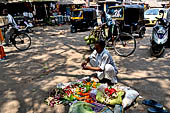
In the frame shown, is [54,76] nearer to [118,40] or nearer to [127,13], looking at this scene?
[118,40]

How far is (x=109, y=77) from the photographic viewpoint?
3.47m

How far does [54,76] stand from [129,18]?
6255 millimetres

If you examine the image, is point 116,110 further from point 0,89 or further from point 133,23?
point 133,23

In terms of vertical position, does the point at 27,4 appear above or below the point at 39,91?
above


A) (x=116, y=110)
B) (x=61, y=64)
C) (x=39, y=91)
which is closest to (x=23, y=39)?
(x=61, y=64)

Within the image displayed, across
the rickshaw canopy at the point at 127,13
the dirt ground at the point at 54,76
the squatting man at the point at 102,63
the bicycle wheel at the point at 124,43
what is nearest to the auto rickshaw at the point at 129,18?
the rickshaw canopy at the point at 127,13

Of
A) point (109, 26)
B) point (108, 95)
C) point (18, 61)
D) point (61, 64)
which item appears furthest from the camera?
point (109, 26)

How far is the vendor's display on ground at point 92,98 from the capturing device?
2.57m

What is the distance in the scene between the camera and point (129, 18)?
8.81 meters

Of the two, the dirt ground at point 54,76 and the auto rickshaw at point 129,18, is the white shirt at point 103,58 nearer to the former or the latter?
the dirt ground at point 54,76

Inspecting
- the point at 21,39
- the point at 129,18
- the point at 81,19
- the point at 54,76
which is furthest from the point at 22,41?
the point at 129,18

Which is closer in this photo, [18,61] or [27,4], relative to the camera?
[18,61]

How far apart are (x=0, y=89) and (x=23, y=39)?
459 cm

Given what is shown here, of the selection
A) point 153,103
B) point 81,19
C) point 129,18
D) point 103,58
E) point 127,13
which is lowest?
point 153,103
